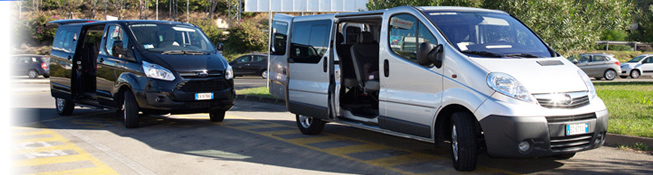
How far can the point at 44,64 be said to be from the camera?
3086 centimetres

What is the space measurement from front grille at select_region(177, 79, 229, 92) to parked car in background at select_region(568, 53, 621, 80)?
21.7m

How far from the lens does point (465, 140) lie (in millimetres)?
6367

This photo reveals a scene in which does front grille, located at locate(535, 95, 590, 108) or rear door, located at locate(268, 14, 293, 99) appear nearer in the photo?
front grille, located at locate(535, 95, 590, 108)

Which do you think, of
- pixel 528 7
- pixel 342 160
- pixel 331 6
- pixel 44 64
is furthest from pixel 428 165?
pixel 44 64

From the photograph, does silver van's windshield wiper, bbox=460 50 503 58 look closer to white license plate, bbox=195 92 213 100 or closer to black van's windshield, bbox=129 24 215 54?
white license plate, bbox=195 92 213 100

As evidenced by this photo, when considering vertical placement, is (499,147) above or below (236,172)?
above

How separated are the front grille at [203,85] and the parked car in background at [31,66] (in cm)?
2370

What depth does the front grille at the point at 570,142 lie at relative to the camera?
6.11m

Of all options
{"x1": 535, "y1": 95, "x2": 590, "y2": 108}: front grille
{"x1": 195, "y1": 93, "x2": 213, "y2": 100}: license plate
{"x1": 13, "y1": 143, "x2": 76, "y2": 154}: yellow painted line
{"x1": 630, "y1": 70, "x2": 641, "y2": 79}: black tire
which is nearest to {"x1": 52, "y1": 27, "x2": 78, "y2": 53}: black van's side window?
{"x1": 195, "y1": 93, "x2": 213, "y2": 100}: license plate

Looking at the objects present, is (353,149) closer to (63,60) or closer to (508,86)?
(508,86)

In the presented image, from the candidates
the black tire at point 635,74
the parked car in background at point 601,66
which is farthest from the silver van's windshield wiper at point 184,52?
the black tire at point 635,74

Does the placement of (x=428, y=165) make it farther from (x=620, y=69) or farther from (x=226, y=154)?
(x=620, y=69)

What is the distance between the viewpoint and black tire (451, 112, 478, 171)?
6367mm

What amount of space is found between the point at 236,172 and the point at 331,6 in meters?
16.6
